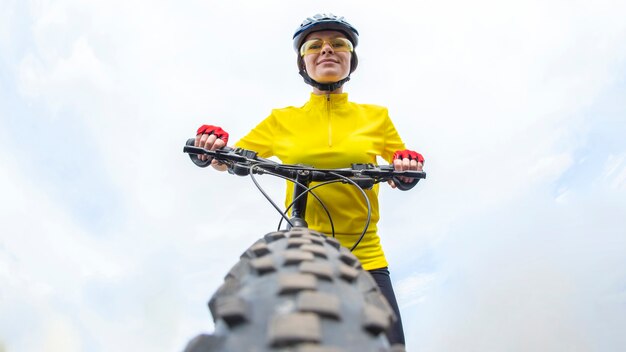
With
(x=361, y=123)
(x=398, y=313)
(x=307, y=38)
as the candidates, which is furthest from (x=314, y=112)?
(x=398, y=313)

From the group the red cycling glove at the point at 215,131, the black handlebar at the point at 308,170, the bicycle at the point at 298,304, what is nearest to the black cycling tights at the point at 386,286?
the black handlebar at the point at 308,170

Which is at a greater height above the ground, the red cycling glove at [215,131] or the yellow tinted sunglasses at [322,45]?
the yellow tinted sunglasses at [322,45]

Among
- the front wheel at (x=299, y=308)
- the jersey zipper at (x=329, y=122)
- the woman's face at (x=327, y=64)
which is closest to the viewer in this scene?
the front wheel at (x=299, y=308)

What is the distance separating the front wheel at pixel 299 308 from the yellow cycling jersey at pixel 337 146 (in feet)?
5.28

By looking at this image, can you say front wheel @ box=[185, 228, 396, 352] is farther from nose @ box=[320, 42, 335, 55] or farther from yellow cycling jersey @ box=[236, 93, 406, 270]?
nose @ box=[320, 42, 335, 55]

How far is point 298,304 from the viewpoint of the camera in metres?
0.81

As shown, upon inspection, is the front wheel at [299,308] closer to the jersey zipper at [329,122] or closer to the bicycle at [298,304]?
the bicycle at [298,304]

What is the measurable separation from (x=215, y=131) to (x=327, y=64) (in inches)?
38.4

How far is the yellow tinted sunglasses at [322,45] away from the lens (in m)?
2.87

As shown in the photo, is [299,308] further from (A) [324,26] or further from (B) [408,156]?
(A) [324,26]

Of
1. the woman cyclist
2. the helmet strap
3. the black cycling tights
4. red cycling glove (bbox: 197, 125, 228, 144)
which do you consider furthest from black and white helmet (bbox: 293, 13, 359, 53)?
the black cycling tights

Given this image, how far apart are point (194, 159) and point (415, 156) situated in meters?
1.16

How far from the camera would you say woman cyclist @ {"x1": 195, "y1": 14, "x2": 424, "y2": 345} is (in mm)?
2662

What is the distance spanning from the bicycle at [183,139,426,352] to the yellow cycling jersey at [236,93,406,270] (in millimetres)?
Result: 1490
